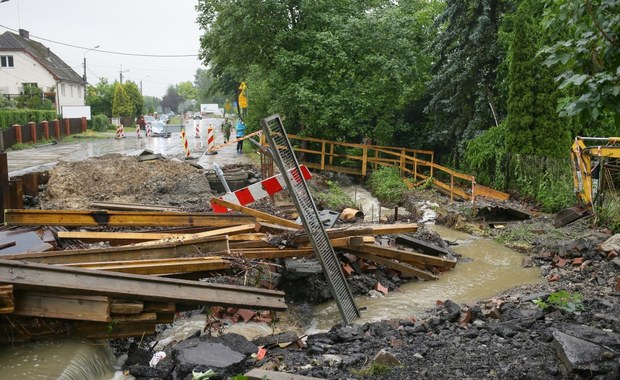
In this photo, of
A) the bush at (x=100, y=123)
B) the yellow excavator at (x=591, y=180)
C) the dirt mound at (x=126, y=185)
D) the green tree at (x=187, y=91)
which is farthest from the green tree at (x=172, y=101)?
the yellow excavator at (x=591, y=180)

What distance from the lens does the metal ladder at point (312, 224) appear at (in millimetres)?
6934

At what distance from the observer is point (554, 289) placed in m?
7.95

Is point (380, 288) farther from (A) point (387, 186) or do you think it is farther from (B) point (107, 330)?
(A) point (387, 186)

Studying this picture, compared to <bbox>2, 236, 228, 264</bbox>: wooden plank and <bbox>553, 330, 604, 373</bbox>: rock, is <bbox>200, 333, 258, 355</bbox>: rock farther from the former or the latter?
<bbox>553, 330, 604, 373</bbox>: rock

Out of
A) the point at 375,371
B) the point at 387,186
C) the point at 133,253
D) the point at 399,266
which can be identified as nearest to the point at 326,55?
the point at 387,186

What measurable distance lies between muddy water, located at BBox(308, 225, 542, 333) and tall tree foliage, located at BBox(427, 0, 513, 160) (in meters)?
9.61

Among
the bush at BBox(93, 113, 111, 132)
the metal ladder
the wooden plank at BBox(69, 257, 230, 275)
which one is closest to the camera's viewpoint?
the wooden plank at BBox(69, 257, 230, 275)

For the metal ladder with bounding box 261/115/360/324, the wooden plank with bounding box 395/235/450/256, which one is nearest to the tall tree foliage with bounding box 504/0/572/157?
the wooden plank with bounding box 395/235/450/256

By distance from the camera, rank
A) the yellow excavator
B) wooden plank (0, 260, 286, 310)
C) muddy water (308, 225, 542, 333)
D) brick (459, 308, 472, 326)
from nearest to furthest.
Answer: wooden plank (0, 260, 286, 310) < brick (459, 308, 472, 326) < muddy water (308, 225, 542, 333) < the yellow excavator

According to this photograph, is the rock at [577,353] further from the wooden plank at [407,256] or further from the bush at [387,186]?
the bush at [387,186]

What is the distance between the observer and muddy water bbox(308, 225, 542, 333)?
7.84 metres

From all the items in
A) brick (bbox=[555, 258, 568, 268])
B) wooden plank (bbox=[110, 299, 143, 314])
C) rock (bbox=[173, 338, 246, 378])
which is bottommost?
brick (bbox=[555, 258, 568, 268])

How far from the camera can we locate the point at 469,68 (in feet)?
64.9

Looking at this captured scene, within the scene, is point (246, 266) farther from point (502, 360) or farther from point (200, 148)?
point (200, 148)
